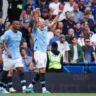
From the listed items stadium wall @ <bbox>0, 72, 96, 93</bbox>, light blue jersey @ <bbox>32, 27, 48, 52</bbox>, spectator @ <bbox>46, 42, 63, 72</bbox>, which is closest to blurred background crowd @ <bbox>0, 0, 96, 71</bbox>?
spectator @ <bbox>46, 42, 63, 72</bbox>

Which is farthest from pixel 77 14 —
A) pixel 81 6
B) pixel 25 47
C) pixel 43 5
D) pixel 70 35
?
pixel 25 47

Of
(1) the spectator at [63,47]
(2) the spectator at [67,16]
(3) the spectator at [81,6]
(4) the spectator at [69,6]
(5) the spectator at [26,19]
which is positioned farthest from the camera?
(3) the spectator at [81,6]

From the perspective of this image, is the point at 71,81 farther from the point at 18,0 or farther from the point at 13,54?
the point at 18,0

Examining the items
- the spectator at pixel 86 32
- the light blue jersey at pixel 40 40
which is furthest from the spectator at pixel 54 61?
the spectator at pixel 86 32

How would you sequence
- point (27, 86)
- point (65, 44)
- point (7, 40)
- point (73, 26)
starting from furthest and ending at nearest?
1. point (73, 26)
2. point (65, 44)
3. point (27, 86)
4. point (7, 40)

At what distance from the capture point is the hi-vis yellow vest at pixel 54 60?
45.8 feet

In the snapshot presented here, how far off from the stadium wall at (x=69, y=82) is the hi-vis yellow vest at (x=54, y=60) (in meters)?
0.31

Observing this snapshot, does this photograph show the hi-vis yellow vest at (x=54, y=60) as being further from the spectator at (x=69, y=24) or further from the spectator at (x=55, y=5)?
the spectator at (x=55, y=5)

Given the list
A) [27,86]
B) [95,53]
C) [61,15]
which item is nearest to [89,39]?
[95,53]

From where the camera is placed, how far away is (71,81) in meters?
14.0

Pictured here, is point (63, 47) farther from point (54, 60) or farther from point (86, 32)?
point (86, 32)

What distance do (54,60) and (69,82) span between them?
2.51ft

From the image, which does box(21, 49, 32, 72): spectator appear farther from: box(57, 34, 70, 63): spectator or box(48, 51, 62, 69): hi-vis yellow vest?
box(57, 34, 70, 63): spectator

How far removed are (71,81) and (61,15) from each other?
3444 millimetres
